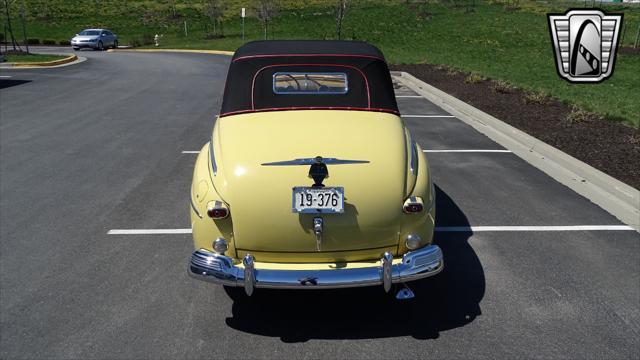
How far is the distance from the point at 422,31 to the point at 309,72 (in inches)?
1449

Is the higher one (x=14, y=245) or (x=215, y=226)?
(x=215, y=226)

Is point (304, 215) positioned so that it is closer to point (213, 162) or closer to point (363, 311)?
point (213, 162)

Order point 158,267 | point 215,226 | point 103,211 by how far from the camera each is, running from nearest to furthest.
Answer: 1. point 215,226
2. point 158,267
3. point 103,211

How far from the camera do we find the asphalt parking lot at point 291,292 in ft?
11.9

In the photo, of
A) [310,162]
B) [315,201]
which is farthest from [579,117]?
[315,201]

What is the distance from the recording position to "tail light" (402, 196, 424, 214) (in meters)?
3.57

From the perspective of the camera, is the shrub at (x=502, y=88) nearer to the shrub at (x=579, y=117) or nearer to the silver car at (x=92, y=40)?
the shrub at (x=579, y=117)

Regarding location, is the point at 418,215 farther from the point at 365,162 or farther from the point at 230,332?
the point at 230,332

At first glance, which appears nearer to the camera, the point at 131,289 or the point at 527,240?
the point at 131,289

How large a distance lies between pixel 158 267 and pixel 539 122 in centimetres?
839

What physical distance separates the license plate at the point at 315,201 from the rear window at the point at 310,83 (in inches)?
56.0

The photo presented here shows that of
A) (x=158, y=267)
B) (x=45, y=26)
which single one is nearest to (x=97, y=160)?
(x=158, y=267)

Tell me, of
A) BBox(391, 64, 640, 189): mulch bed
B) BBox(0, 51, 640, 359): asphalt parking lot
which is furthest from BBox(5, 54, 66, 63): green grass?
BBox(391, 64, 640, 189): mulch bed

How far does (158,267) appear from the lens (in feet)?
15.3
